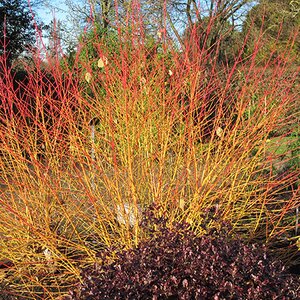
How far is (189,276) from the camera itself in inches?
81.1

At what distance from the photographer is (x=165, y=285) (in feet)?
6.05

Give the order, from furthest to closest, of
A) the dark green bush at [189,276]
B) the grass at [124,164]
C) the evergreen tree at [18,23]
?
the evergreen tree at [18,23] < the grass at [124,164] < the dark green bush at [189,276]

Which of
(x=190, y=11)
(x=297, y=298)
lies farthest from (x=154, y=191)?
(x=190, y=11)

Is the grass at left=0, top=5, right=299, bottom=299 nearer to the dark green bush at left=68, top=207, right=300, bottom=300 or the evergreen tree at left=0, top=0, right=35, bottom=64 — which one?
the dark green bush at left=68, top=207, right=300, bottom=300

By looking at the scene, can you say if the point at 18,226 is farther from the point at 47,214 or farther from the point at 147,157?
the point at 147,157

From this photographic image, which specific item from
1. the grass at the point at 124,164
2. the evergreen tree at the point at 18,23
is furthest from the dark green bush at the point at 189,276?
the evergreen tree at the point at 18,23

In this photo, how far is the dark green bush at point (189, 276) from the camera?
1.86 m

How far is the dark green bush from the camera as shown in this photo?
186cm

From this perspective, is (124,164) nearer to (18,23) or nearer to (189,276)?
(189,276)

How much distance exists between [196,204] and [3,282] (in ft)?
5.37

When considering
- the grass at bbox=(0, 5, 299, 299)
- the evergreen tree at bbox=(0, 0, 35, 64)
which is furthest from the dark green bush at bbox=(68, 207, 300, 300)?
the evergreen tree at bbox=(0, 0, 35, 64)

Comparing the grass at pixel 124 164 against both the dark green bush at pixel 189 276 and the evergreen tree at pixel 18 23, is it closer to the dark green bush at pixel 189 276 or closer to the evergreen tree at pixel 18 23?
the dark green bush at pixel 189 276

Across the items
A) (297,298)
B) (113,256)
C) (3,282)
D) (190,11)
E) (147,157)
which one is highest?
(190,11)

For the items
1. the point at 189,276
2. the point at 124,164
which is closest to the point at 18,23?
the point at 124,164
